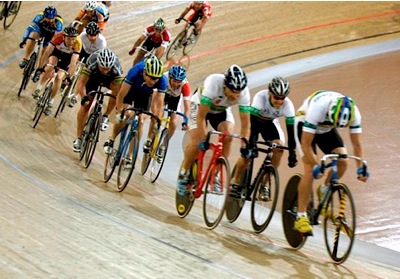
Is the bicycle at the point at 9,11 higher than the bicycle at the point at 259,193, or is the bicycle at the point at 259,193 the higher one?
the bicycle at the point at 9,11

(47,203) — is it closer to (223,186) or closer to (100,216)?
(100,216)

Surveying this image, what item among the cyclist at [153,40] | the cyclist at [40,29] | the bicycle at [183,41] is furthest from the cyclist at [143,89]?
the bicycle at [183,41]

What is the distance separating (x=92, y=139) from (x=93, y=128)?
12cm

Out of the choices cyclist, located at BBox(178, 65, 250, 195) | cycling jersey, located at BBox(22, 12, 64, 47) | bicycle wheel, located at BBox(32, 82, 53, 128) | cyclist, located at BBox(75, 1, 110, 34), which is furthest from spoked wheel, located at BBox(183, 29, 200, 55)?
cyclist, located at BBox(178, 65, 250, 195)

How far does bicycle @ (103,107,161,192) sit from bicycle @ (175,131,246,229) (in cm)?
73

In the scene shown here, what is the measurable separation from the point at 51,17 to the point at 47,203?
4.47 metres

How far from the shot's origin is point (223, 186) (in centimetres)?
675

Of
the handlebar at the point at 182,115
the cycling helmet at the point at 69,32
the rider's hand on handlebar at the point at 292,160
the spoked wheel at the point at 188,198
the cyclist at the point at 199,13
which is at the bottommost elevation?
the spoked wheel at the point at 188,198

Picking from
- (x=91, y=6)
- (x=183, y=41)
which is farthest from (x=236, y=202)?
(x=183, y=41)

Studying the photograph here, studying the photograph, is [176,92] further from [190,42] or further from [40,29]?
[190,42]

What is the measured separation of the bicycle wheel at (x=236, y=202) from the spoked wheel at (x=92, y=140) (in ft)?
6.15

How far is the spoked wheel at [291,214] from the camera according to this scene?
6.51m

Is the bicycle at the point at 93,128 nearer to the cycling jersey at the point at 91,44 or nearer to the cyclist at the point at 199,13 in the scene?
the cycling jersey at the point at 91,44

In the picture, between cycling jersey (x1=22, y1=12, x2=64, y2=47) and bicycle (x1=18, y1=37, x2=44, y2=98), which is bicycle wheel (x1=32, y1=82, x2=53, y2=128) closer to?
bicycle (x1=18, y1=37, x2=44, y2=98)
